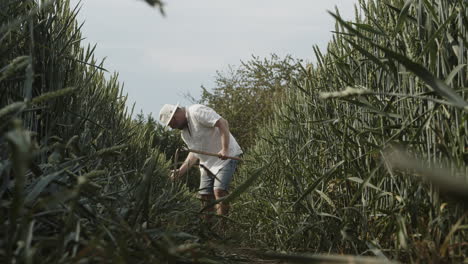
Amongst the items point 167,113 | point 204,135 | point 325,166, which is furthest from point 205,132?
point 325,166

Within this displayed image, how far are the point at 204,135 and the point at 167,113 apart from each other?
1.63 feet

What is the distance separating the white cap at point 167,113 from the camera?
6535 millimetres

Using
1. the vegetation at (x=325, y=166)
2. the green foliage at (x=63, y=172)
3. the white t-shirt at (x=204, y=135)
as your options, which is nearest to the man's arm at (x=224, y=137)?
the white t-shirt at (x=204, y=135)

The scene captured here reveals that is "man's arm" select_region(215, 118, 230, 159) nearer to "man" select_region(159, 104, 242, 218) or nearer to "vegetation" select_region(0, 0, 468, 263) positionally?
"man" select_region(159, 104, 242, 218)

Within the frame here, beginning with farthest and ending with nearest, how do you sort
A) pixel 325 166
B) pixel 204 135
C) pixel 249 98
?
pixel 249 98 → pixel 204 135 → pixel 325 166

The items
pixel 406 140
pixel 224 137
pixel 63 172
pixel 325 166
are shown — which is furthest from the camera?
pixel 224 137

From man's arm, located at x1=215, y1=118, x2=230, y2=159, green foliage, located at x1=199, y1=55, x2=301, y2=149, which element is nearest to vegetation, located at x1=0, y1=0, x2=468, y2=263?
man's arm, located at x1=215, y1=118, x2=230, y2=159

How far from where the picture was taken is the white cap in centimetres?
654

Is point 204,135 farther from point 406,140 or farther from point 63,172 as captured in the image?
point 63,172

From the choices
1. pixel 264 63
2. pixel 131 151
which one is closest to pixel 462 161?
pixel 131 151

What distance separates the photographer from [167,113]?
6.63m

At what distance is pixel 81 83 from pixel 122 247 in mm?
2461

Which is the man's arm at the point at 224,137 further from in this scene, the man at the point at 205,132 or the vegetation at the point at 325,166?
the vegetation at the point at 325,166

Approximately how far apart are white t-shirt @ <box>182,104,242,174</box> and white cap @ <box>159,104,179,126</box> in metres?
0.21
